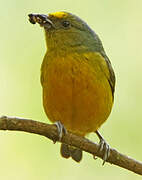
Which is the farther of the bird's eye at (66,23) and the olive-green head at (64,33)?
the bird's eye at (66,23)

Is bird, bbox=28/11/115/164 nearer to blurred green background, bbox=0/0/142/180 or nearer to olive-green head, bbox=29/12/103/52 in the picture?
olive-green head, bbox=29/12/103/52

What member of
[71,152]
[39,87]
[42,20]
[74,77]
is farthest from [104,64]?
[39,87]

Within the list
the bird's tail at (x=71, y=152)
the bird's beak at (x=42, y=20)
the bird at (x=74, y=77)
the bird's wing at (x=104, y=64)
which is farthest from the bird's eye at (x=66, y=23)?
the bird's tail at (x=71, y=152)

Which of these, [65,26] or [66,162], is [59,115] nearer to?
[65,26]

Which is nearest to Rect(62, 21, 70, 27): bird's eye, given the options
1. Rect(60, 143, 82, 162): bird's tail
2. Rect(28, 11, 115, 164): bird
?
Rect(28, 11, 115, 164): bird

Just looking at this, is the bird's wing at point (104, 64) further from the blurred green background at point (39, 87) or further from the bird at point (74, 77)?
the blurred green background at point (39, 87)

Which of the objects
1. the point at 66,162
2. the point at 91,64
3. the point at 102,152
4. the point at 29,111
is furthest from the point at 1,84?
the point at 102,152

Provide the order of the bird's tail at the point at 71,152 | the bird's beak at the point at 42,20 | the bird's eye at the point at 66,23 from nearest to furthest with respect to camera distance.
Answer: the bird's beak at the point at 42,20
the bird's eye at the point at 66,23
the bird's tail at the point at 71,152
